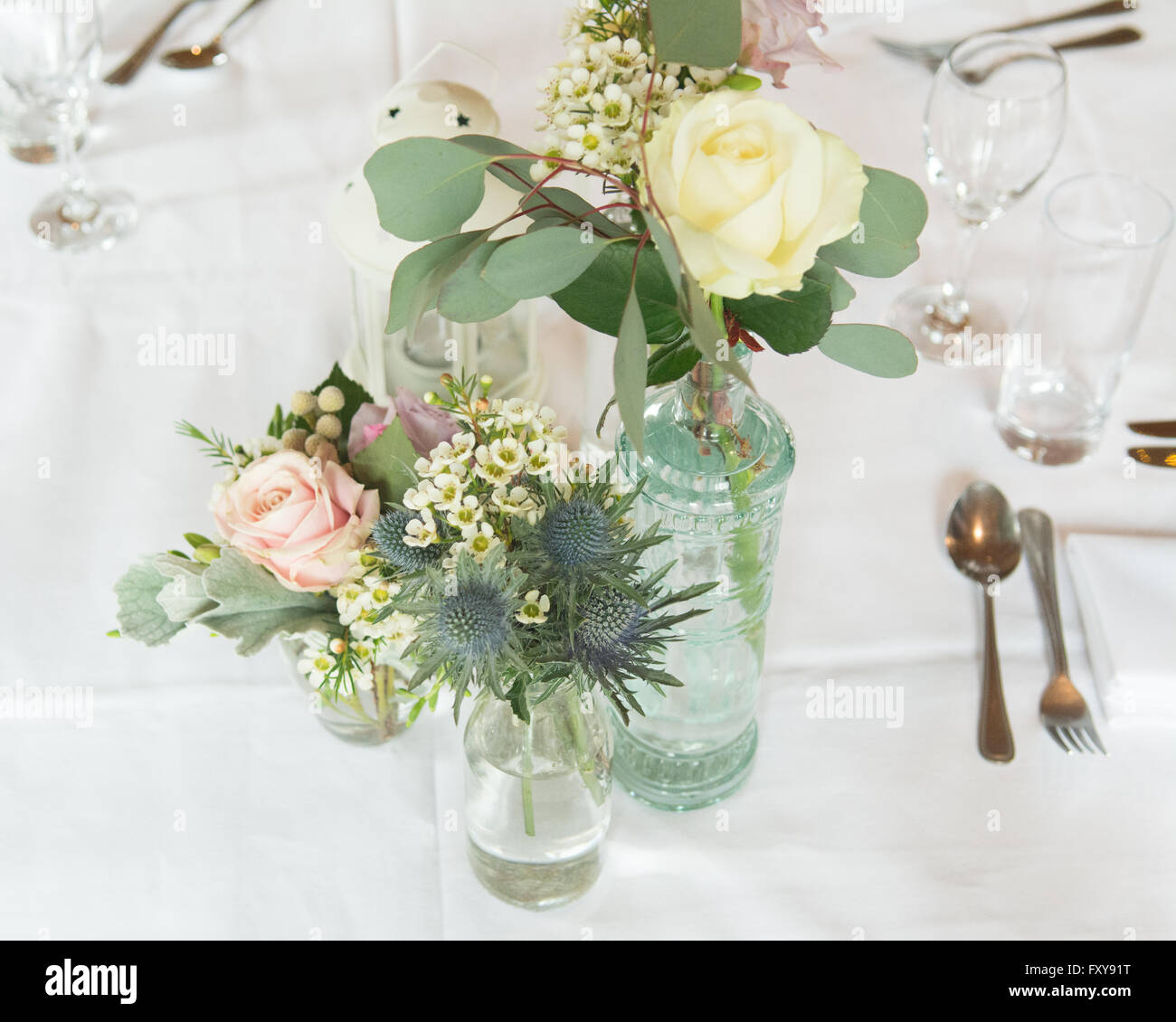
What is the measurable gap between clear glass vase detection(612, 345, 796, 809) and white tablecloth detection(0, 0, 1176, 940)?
0.04m

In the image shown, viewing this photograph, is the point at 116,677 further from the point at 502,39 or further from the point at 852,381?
the point at 502,39

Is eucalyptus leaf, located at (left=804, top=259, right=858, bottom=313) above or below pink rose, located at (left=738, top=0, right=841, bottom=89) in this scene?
below

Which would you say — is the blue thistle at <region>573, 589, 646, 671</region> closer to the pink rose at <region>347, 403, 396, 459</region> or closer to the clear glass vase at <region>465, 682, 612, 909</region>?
the clear glass vase at <region>465, 682, 612, 909</region>

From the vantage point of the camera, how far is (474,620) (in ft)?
1.85

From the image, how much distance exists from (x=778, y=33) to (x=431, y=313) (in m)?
0.57

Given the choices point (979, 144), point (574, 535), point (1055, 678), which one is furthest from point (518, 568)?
point (979, 144)

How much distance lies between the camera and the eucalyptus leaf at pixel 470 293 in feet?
1.69

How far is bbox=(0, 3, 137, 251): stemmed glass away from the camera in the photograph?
1099mm

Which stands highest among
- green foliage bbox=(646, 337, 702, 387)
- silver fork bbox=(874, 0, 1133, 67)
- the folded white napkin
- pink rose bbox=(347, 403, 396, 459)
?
silver fork bbox=(874, 0, 1133, 67)

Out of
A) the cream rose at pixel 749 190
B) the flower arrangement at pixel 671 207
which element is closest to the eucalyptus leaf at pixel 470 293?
the flower arrangement at pixel 671 207

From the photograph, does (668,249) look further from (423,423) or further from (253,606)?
(253,606)

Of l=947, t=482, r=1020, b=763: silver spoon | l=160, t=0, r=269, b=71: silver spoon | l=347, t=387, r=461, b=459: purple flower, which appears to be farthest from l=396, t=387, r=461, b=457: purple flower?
l=160, t=0, r=269, b=71: silver spoon

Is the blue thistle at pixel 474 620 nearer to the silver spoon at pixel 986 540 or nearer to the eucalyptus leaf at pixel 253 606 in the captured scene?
the eucalyptus leaf at pixel 253 606
